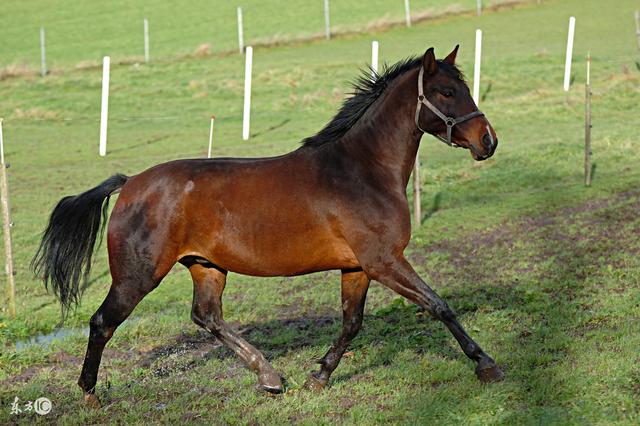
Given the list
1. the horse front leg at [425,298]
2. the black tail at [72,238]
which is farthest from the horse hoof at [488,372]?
the black tail at [72,238]

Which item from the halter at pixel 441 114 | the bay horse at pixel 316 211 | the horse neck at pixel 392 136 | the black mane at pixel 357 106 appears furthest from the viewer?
the black mane at pixel 357 106

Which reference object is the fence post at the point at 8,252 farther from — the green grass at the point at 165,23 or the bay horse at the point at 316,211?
the green grass at the point at 165,23

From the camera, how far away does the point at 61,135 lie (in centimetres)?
2562

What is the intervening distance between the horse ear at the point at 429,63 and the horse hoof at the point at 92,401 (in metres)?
3.45

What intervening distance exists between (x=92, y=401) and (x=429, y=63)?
353 centimetres

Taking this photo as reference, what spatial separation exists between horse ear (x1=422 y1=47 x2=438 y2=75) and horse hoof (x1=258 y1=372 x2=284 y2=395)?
2559mm

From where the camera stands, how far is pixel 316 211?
7000 millimetres

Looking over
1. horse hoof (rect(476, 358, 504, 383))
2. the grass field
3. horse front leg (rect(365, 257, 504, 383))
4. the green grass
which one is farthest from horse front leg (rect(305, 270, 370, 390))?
the green grass

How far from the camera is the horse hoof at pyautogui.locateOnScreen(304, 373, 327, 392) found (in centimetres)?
716

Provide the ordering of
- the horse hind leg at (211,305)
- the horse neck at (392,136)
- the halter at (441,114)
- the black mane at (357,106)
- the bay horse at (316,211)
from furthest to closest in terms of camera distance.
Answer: the horse hind leg at (211,305) → the black mane at (357,106) → the horse neck at (392,136) → the halter at (441,114) → the bay horse at (316,211)

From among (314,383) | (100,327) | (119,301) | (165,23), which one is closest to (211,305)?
(119,301)

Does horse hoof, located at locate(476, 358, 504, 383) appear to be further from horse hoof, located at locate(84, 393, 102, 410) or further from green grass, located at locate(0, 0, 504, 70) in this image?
green grass, located at locate(0, 0, 504, 70)

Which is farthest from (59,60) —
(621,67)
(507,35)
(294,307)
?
(294,307)

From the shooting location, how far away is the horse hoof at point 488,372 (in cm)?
683
